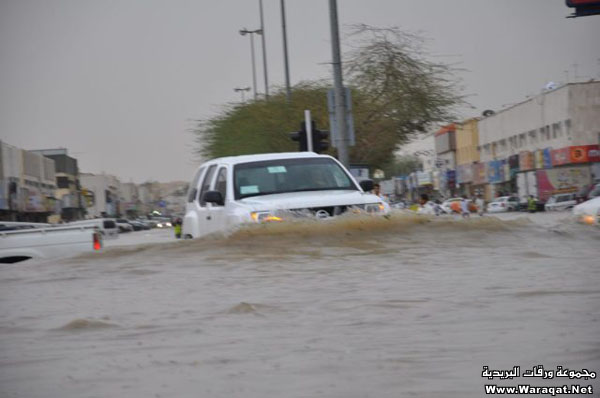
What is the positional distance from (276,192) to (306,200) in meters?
0.84

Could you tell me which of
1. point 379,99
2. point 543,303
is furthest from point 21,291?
point 379,99

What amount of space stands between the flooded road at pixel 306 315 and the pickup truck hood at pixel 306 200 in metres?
0.26

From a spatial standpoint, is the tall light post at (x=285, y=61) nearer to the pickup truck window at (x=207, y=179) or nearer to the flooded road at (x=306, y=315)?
the pickup truck window at (x=207, y=179)

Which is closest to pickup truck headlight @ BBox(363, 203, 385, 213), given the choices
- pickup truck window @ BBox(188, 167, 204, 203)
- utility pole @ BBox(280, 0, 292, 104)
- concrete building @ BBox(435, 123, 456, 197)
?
pickup truck window @ BBox(188, 167, 204, 203)

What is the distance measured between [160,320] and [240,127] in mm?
39059

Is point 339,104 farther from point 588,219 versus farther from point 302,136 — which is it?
point 588,219

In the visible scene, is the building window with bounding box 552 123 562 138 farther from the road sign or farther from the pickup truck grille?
the pickup truck grille

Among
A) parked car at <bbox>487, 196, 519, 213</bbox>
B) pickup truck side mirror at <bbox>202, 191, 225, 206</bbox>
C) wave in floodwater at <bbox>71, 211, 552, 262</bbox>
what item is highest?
pickup truck side mirror at <bbox>202, 191, 225, 206</bbox>

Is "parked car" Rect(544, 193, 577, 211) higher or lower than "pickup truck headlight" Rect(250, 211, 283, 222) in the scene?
lower

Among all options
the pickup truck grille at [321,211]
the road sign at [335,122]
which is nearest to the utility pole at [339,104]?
the road sign at [335,122]

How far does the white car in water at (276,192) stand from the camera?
1341 cm

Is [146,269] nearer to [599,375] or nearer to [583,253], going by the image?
[583,253]

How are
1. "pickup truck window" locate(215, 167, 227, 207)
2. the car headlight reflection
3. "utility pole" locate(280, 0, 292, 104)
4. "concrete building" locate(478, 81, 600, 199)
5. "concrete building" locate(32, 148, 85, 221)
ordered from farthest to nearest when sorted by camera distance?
"concrete building" locate(32, 148, 85, 221)
"concrete building" locate(478, 81, 600, 199)
"utility pole" locate(280, 0, 292, 104)
the car headlight reflection
"pickup truck window" locate(215, 167, 227, 207)

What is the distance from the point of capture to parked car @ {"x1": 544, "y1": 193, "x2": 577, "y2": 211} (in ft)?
210
